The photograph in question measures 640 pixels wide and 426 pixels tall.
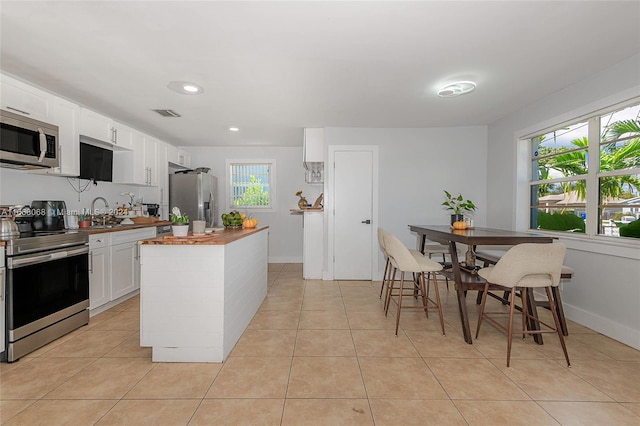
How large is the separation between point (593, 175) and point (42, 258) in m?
5.04

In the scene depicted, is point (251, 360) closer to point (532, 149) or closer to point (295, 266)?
point (295, 266)

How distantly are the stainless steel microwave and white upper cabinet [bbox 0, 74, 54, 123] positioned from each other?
0.36ft

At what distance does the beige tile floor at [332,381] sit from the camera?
165 centimetres

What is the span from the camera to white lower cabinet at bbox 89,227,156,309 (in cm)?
307

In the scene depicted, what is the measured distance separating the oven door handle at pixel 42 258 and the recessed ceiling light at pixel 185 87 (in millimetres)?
1822

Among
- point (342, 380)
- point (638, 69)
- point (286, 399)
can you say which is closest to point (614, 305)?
point (638, 69)

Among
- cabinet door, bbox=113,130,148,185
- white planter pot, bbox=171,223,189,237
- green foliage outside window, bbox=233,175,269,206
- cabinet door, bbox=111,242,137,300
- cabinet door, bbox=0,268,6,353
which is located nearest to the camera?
cabinet door, bbox=0,268,6,353

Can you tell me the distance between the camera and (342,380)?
197 centimetres

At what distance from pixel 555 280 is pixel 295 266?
4325mm

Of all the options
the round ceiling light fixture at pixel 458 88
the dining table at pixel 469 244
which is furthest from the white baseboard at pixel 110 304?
the round ceiling light fixture at pixel 458 88

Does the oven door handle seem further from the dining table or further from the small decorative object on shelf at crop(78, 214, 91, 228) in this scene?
the dining table

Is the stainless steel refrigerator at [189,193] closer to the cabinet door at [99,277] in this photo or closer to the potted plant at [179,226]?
the cabinet door at [99,277]

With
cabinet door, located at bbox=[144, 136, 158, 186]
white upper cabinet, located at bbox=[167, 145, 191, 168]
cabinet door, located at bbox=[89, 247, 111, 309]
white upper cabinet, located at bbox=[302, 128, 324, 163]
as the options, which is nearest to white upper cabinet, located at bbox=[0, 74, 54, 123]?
cabinet door, located at bbox=[89, 247, 111, 309]

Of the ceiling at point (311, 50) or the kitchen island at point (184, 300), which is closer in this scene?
the ceiling at point (311, 50)
